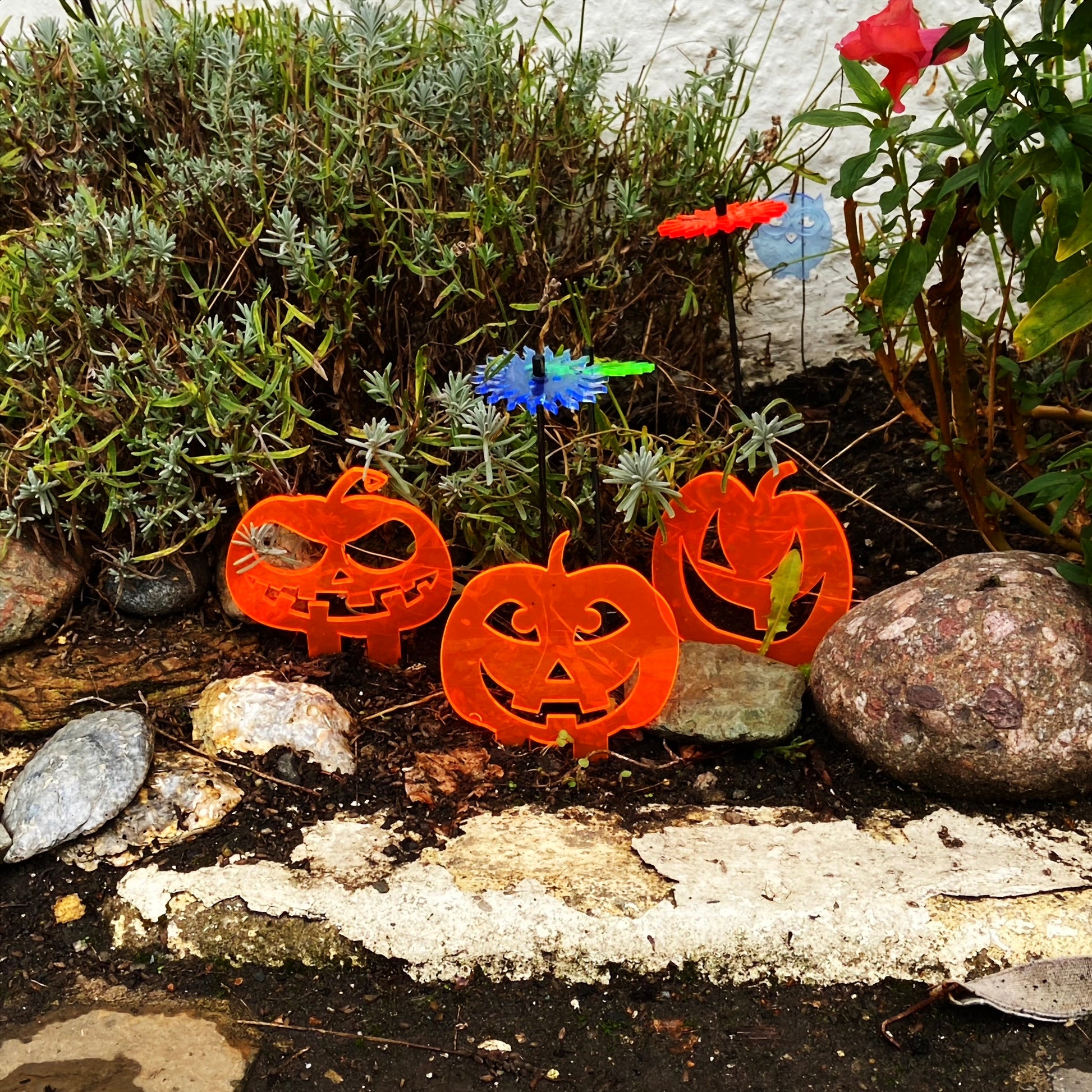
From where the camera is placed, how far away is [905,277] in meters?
2.12

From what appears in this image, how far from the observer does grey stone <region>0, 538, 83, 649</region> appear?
2574 millimetres

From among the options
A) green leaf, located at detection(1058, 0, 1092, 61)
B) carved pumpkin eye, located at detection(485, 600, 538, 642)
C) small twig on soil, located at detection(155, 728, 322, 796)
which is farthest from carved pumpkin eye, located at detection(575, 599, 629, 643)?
green leaf, located at detection(1058, 0, 1092, 61)

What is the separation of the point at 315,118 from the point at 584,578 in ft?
4.58

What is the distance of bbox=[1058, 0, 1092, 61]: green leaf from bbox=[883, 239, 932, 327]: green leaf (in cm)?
41

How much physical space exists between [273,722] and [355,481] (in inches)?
21.5

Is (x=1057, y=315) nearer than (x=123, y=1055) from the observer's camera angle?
No

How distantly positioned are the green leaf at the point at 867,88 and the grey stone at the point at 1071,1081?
1.74m

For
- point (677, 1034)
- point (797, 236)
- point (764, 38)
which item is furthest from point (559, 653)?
point (764, 38)

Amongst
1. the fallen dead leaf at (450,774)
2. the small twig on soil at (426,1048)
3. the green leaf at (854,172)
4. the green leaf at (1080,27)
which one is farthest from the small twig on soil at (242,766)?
the green leaf at (1080,27)

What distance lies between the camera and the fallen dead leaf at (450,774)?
2229mm

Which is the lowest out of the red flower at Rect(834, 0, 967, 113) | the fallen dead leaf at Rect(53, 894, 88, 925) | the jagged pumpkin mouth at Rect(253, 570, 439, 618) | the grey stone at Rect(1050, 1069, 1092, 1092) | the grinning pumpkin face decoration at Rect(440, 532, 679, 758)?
the grey stone at Rect(1050, 1069, 1092, 1092)

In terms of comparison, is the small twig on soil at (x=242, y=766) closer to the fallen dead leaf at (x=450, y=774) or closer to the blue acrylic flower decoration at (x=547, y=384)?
the fallen dead leaf at (x=450, y=774)

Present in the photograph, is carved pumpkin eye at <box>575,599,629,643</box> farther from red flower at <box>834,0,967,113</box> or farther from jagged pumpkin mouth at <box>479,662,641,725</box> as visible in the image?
red flower at <box>834,0,967,113</box>

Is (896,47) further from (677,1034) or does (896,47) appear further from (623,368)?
(677,1034)
